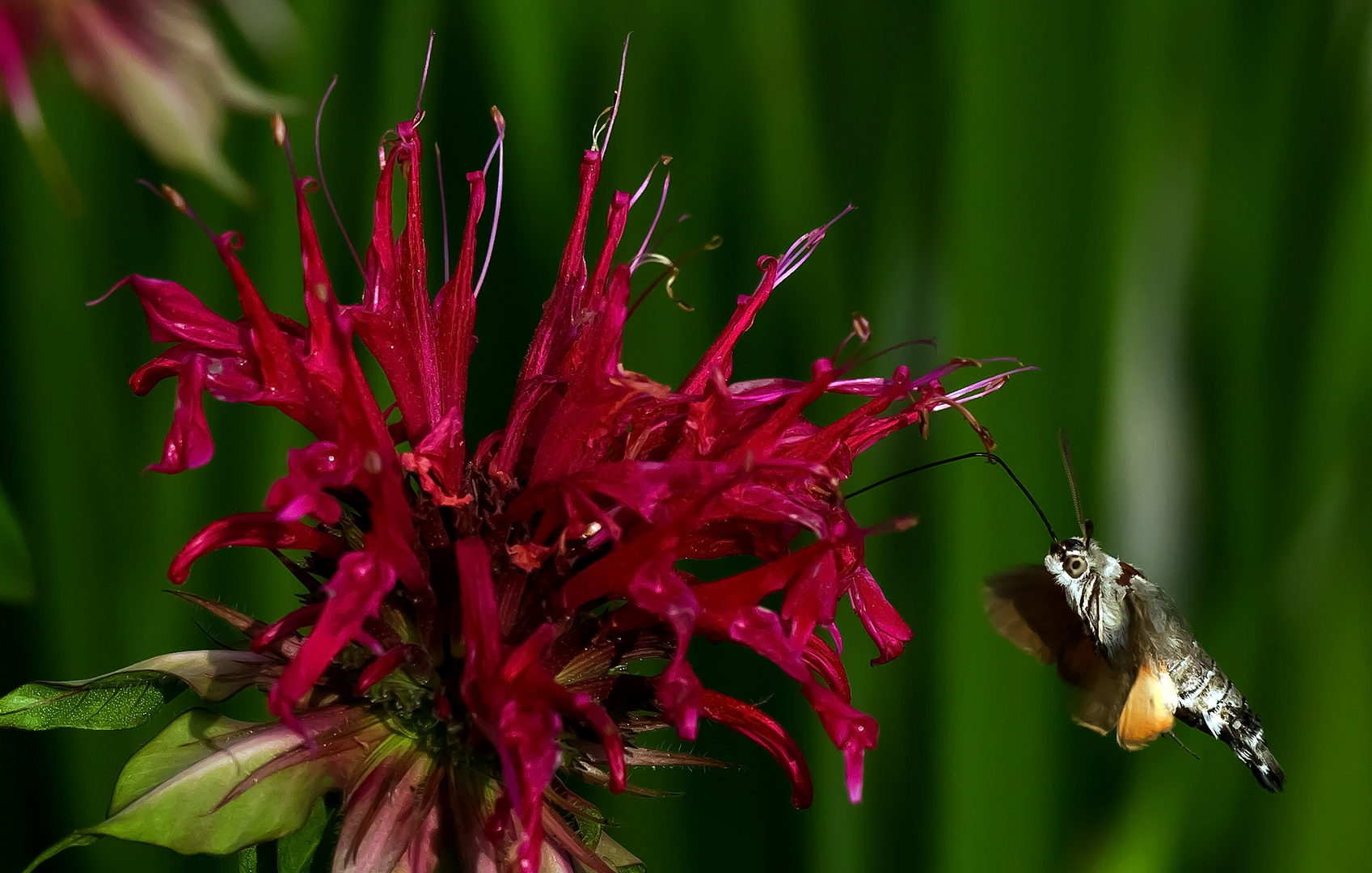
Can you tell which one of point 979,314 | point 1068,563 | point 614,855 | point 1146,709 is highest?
point 979,314

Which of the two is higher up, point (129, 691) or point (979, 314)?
point (979, 314)

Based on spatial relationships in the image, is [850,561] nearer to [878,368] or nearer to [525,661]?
[525,661]

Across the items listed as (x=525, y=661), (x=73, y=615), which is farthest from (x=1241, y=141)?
(x=73, y=615)

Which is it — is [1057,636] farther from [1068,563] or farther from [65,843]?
[65,843]

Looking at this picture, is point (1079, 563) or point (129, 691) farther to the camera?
point (1079, 563)

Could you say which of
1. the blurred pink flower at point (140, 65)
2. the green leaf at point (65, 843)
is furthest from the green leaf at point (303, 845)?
the blurred pink flower at point (140, 65)

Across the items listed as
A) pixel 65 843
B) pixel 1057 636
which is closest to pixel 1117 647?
pixel 1057 636

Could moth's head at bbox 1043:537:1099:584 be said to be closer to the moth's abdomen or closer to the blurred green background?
the moth's abdomen
